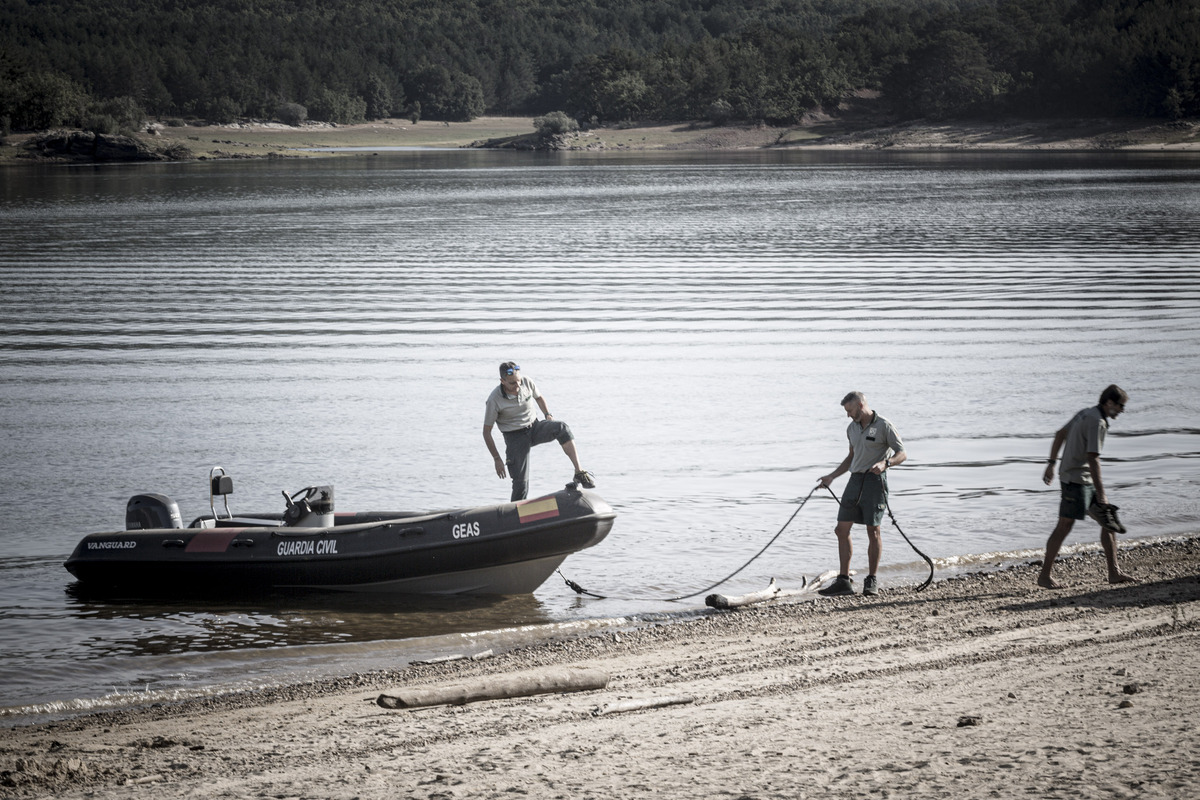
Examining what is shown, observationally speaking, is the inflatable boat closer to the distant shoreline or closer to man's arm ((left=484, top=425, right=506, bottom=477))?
man's arm ((left=484, top=425, right=506, bottom=477))

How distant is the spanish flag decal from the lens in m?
10.7

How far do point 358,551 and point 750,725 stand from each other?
503cm

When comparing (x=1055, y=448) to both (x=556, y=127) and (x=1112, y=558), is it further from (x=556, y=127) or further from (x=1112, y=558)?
(x=556, y=127)

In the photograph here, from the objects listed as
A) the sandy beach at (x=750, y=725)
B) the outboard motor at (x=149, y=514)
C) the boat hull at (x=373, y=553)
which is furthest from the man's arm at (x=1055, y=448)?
the outboard motor at (x=149, y=514)

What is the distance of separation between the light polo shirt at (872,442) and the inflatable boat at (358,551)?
7.05 feet

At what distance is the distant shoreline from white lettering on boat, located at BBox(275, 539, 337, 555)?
113464 millimetres

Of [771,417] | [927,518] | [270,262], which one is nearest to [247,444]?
[771,417]

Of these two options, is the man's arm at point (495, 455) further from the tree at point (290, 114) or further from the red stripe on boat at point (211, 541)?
the tree at point (290, 114)

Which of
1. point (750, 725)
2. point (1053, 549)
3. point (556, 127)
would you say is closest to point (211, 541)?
point (750, 725)

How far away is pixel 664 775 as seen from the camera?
6.17 metres

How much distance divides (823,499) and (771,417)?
386cm

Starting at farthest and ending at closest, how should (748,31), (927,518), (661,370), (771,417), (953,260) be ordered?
1. (748,31)
2. (953,260)
3. (661,370)
4. (771,417)
5. (927,518)

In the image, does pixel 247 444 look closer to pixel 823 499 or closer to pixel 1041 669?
pixel 823 499

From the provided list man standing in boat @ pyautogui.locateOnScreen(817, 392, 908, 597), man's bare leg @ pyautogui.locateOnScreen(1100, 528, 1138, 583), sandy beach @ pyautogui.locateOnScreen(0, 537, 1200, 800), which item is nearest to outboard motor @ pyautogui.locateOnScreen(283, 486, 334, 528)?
sandy beach @ pyautogui.locateOnScreen(0, 537, 1200, 800)
